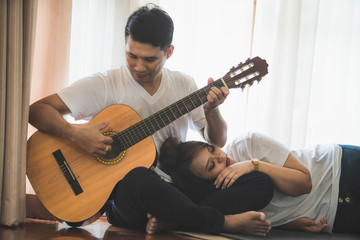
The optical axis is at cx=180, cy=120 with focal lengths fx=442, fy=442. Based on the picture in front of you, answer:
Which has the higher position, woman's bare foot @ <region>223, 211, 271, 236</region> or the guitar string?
the guitar string

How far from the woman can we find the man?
14 centimetres

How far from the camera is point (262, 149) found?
1.96 meters

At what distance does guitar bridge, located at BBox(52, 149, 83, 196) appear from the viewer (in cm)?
172

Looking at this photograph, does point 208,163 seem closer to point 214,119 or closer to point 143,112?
point 214,119

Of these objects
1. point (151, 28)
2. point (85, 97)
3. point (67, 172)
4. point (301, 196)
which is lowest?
point (301, 196)

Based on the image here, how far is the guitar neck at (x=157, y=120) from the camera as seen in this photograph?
1.81 meters

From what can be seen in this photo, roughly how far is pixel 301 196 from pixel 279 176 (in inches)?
7.2

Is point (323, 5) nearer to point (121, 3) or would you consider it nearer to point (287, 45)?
point (287, 45)

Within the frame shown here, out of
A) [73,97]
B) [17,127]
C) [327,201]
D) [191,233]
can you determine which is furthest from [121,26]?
[327,201]

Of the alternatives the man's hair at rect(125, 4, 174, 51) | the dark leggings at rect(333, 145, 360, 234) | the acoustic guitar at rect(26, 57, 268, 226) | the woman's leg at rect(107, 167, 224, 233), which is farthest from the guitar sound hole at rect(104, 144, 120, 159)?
the dark leggings at rect(333, 145, 360, 234)

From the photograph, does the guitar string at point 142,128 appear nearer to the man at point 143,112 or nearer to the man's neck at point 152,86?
the man at point 143,112

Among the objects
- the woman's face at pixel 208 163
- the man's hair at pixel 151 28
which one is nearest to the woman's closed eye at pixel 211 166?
the woman's face at pixel 208 163

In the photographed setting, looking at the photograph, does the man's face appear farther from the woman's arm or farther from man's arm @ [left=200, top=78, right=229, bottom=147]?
the woman's arm

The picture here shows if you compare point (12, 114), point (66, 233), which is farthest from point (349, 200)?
point (12, 114)
